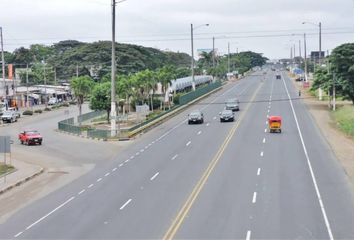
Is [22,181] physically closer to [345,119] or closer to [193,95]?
[345,119]

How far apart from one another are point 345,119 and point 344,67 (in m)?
19.0

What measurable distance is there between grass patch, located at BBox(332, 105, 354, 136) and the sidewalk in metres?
24.8

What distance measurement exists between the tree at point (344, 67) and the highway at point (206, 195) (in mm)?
25551

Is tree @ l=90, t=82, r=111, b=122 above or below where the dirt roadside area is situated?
above

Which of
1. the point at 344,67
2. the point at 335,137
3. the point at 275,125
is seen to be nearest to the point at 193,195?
the point at 335,137

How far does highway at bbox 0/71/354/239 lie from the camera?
2312 centimetres

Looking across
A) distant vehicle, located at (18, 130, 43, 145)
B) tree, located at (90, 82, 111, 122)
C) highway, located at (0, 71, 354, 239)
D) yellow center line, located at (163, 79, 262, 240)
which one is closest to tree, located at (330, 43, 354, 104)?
highway, located at (0, 71, 354, 239)

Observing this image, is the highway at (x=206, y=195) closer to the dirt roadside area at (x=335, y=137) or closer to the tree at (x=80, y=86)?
the dirt roadside area at (x=335, y=137)

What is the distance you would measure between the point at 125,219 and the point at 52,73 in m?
136

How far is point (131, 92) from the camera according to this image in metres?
80.6

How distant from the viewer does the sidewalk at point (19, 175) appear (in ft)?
114

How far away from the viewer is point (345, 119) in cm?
5981

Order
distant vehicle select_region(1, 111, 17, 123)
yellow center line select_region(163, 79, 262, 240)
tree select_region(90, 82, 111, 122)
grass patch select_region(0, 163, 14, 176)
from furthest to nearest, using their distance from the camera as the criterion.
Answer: distant vehicle select_region(1, 111, 17, 123) < tree select_region(90, 82, 111, 122) < grass patch select_region(0, 163, 14, 176) < yellow center line select_region(163, 79, 262, 240)

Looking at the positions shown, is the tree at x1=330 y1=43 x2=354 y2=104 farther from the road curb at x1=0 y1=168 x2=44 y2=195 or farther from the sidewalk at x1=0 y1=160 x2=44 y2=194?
the road curb at x1=0 y1=168 x2=44 y2=195
